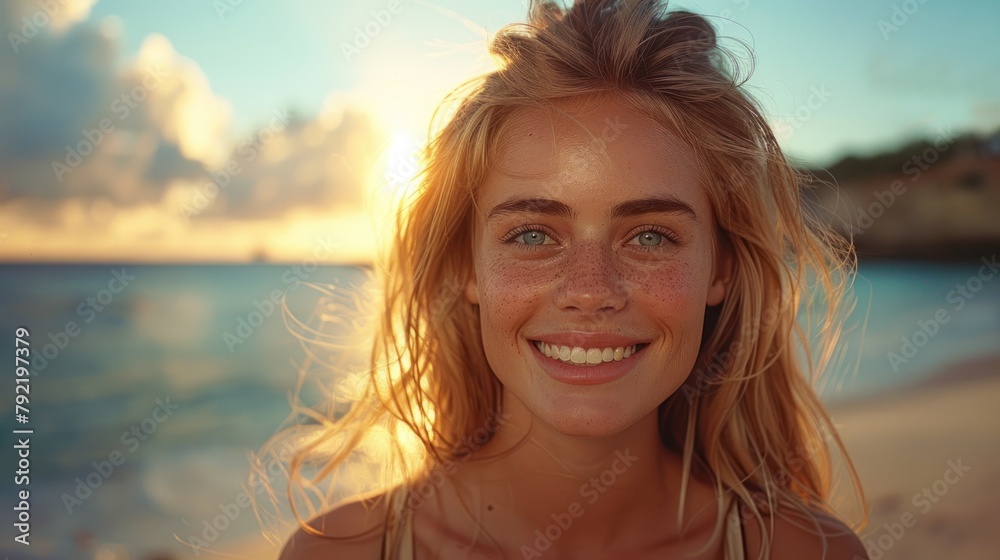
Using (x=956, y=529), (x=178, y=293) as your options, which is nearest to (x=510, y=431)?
(x=956, y=529)

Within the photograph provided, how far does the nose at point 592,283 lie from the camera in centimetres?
202

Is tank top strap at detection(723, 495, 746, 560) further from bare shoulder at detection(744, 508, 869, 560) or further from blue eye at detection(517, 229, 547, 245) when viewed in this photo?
blue eye at detection(517, 229, 547, 245)

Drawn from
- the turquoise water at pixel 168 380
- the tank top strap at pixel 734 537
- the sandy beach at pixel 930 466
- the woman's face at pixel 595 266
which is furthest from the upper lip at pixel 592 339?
the sandy beach at pixel 930 466

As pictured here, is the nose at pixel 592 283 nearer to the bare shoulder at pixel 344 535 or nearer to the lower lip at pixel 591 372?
the lower lip at pixel 591 372

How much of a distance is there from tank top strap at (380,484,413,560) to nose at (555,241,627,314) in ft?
2.76

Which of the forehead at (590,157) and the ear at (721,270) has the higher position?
the forehead at (590,157)

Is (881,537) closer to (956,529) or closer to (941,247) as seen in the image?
(956,529)

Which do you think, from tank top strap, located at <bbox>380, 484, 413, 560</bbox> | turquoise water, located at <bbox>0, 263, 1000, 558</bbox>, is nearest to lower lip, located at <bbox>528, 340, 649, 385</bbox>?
tank top strap, located at <bbox>380, 484, 413, 560</bbox>

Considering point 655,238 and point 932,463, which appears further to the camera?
point 932,463

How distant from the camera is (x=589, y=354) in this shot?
81.9 inches

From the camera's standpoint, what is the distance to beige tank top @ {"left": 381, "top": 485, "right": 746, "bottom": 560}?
2.30m

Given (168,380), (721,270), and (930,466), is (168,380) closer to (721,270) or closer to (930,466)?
(930,466)

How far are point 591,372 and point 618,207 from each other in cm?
45

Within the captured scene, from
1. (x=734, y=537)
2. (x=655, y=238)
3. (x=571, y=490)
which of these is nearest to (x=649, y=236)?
(x=655, y=238)
